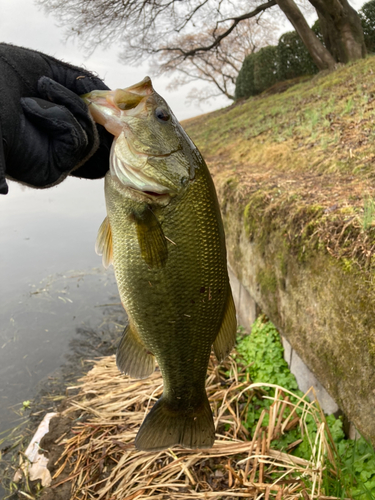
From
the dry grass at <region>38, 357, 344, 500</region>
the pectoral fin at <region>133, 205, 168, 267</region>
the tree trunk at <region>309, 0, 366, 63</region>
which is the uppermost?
the tree trunk at <region>309, 0, 366, 63</region>

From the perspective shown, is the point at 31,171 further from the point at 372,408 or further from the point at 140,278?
the point at 372,408

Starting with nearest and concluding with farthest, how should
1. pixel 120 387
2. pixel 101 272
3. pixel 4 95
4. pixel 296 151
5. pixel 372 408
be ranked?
pixel 4 95, pixel 372 408, pixel 120 387, pixel 296 151, pixel 101 272

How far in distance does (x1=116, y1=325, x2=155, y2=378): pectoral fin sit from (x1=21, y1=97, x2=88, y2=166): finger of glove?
2.86 ft

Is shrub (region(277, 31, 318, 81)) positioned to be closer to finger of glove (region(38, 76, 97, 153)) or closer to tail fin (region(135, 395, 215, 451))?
finger of glove (region(38, 76, 97, 153))

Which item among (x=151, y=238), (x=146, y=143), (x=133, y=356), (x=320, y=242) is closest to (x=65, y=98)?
(x=146, y=143)

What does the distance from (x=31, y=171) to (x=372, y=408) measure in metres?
2.03

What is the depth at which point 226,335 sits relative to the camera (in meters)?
1.74

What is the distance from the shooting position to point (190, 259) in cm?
151

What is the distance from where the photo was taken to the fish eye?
5.24ft

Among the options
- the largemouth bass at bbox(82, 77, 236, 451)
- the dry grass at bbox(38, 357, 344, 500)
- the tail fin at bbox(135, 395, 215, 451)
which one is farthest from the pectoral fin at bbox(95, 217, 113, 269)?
the dry grass at bbox(38, 357, 344, 500)

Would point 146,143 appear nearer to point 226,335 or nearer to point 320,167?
point 226,335

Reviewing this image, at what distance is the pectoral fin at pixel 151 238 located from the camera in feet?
4.87

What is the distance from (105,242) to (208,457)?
6.05 ft

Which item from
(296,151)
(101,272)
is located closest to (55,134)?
(296,151)
